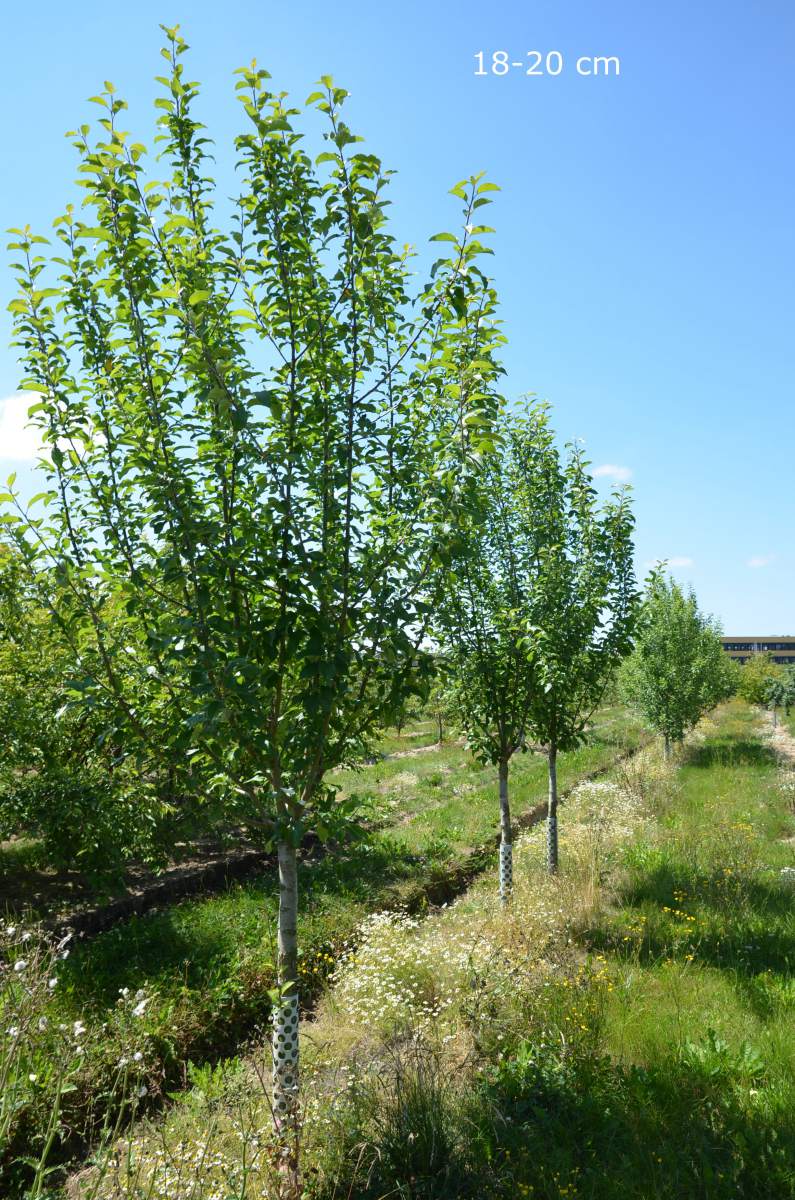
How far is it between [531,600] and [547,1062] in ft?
16.4

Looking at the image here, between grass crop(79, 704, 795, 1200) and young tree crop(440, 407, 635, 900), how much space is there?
5.93 feet

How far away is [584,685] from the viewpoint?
966cm

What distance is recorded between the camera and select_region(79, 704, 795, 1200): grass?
13.2 ft

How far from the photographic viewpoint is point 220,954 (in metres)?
7.87

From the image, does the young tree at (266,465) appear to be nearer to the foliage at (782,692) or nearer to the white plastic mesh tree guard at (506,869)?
the white plastic mesh tree guard at (506,869)

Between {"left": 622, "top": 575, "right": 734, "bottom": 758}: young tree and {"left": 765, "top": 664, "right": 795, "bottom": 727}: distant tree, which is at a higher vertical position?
{"left": 622, "top": 575, "right": 734, "bottom": 758}: young tree

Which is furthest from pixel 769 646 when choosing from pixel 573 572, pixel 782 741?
pixel 573 572

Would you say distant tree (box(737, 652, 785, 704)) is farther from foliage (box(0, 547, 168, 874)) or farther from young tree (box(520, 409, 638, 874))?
foliage (box(0, 547, 168, 874))

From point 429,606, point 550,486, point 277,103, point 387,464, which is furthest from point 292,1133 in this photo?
point 550,486

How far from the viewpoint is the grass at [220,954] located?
6.00 meters

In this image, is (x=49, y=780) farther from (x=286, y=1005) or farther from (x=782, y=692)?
(x=782, y=692)

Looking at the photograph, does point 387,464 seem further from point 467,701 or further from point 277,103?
point 467,701

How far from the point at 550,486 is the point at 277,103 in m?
6.20

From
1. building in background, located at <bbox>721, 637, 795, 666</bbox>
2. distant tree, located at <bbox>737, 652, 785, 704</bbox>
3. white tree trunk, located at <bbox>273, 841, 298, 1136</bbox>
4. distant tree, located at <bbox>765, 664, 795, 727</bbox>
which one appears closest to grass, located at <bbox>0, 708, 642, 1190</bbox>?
white tree trunk, located at <bbox>273, 841, 298, 1136</bbox>
